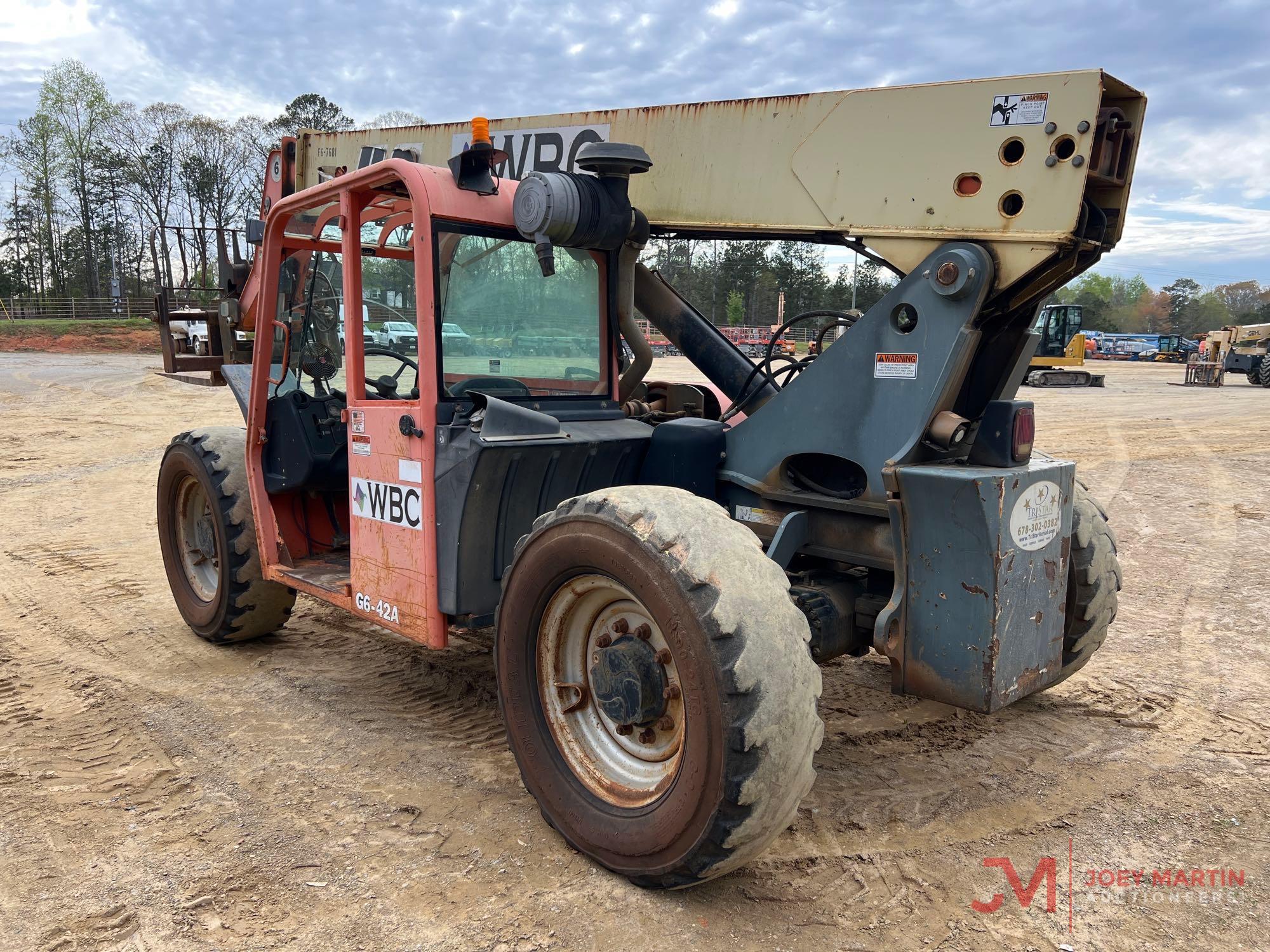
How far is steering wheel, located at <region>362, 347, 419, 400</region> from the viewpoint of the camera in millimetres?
3918

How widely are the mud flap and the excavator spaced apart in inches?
0.4

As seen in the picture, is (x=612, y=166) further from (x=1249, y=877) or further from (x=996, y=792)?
(x=1249, y=877)

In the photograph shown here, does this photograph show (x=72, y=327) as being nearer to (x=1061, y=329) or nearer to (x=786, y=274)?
(x=1061, y=329)

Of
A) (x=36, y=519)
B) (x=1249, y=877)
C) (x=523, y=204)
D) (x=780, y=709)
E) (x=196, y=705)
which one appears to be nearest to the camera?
(x=780, y=709)

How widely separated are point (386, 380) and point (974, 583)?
2474mm

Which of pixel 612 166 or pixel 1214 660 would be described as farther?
pixel 1214 660

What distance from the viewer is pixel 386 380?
3.99 metres

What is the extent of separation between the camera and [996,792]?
3.67 meters

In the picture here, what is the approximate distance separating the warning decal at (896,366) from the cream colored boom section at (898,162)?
335 mm

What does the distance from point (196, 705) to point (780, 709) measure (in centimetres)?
314

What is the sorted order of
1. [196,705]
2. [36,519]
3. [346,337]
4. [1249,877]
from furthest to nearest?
[36,519]
[196,705]
[346,337]
[1249,877]

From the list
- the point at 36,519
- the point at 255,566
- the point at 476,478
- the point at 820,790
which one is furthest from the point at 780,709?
the point at 36,519

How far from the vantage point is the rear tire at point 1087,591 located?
13.4ft

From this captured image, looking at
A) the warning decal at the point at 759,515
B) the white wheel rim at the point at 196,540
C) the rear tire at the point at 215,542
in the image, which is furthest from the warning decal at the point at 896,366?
the white wheel rim at the point at 196,540
